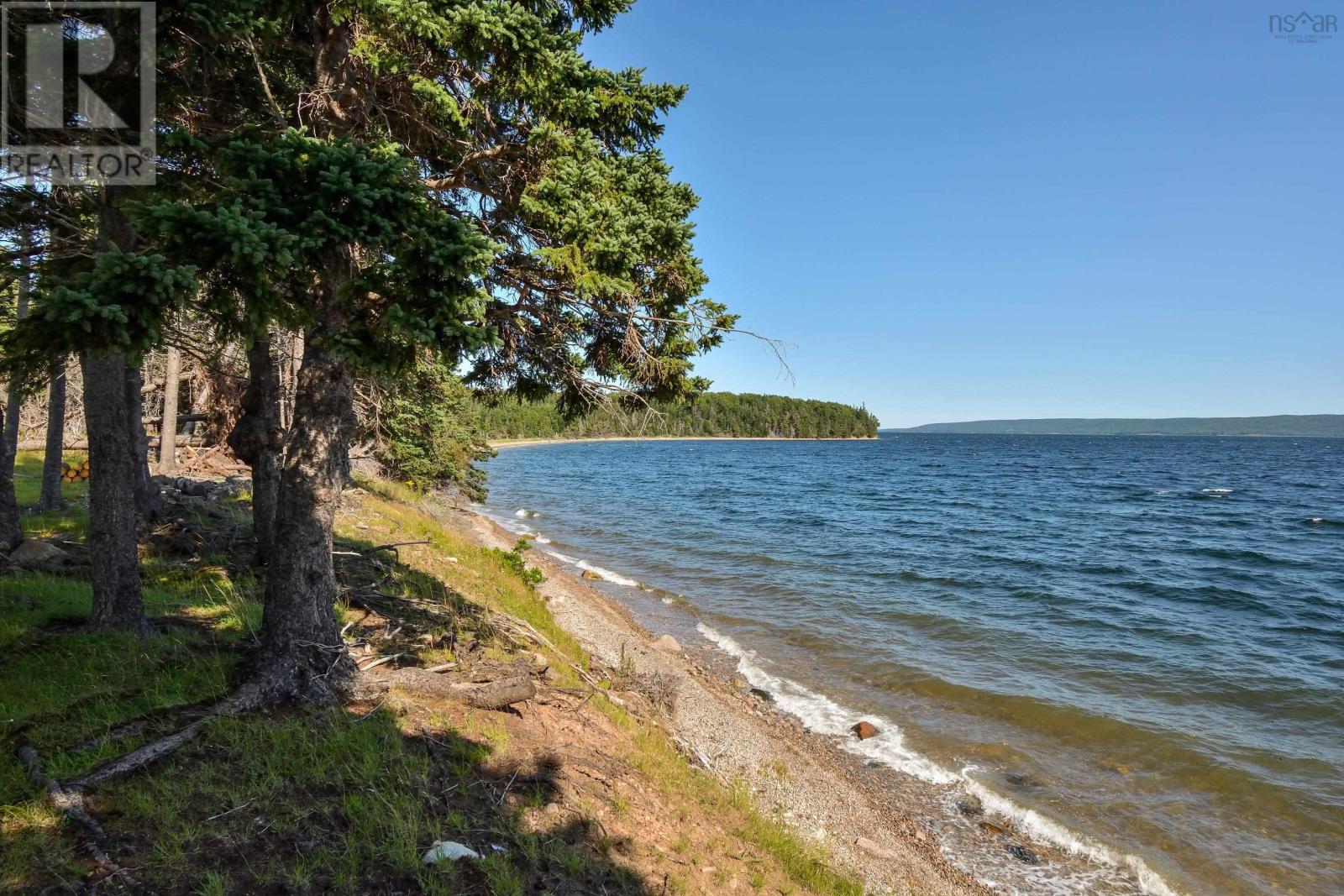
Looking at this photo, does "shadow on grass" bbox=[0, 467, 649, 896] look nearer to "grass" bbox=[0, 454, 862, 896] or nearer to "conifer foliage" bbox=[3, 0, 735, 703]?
"grass" bbox=[0, 454, 862, 896]

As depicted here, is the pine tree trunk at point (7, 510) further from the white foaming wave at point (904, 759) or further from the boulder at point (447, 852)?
the white foaming wave at point (904, 759)

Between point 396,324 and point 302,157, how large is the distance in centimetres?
130

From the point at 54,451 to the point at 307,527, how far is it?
34.4 feet

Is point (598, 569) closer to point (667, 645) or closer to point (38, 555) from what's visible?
point (667, 645)

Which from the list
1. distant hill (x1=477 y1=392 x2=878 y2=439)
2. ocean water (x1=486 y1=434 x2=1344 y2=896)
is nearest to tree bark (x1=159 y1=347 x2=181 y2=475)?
ocean water (x1=486 y1=434 x2=1344 y2=896)

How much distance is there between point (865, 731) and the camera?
10.0 meters

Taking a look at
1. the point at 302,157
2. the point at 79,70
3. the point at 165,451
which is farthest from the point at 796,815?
the point at 165,451

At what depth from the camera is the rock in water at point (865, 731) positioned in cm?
998

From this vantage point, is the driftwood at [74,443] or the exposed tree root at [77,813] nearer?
the exposed tree root at [77,813]

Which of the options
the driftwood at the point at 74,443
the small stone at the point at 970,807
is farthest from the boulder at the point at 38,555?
the driftwood at the point at 74,443

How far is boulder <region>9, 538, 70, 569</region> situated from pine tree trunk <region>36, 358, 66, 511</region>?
3.43 metres

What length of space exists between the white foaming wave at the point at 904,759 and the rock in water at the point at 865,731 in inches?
2.1

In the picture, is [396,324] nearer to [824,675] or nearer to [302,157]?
[302,157]

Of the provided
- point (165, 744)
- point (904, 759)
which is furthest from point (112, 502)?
point (904, 759)
